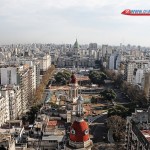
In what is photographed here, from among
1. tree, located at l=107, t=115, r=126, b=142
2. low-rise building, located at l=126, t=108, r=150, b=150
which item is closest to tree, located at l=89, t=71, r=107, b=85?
tree, located at l=107, t=115, r=126, b=142

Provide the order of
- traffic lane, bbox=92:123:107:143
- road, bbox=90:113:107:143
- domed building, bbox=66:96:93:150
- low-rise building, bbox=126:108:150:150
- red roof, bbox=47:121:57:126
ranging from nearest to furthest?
domed building, bbox=66:96:93:150 → low-rise building, bbox=126:108:150:150 → traffic lane, bbox=92:123:107:143 → red roof, bbox=47:121:57:126 → road, bbox=90:113:107:143

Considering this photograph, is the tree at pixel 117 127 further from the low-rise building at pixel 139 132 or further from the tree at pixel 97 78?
the tree at pixel 97 78

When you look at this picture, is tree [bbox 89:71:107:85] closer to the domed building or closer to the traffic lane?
the traffic lane

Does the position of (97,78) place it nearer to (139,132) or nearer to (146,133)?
(139,132)

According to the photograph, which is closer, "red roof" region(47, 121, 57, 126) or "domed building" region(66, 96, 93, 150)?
"domed building" region(66, 96, 93, 150)

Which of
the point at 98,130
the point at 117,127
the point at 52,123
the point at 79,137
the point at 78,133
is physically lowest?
the point at 98,130

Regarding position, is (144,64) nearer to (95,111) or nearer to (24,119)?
(95,111)

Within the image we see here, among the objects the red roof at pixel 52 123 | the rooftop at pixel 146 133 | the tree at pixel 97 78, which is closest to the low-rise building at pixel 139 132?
the rooftop at pixel 146 133

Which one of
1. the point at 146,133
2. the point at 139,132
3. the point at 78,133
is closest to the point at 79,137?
the point at 78,133

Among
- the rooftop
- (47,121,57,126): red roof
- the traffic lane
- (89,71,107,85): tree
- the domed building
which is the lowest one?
the traffic lane
